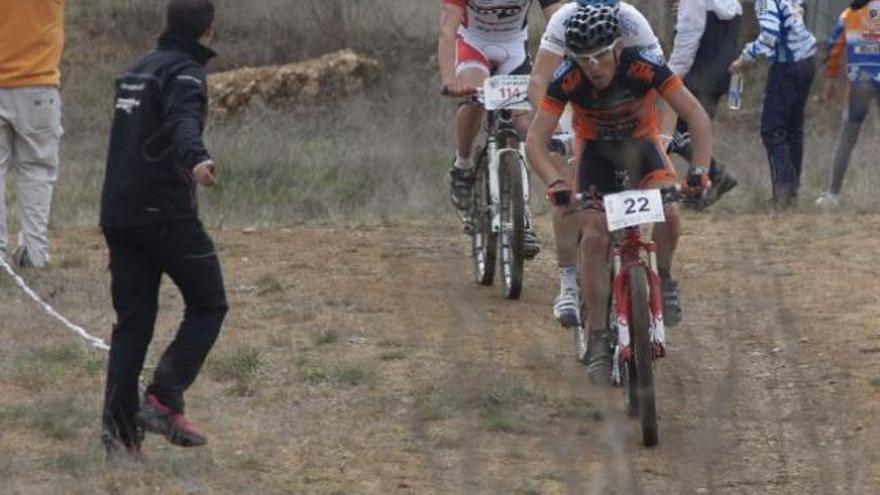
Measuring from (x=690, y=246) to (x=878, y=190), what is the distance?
3351 mm

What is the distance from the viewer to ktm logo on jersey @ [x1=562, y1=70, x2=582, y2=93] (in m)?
7.89

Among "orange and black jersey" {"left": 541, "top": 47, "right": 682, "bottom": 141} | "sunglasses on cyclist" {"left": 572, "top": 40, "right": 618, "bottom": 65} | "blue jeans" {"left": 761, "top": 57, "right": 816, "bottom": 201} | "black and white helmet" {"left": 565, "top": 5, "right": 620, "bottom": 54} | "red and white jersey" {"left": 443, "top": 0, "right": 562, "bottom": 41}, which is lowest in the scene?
"blue jeans" {"left": 761, "top": 57, "right": 816, "bottom": 201}

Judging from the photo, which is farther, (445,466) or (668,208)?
(668,208)

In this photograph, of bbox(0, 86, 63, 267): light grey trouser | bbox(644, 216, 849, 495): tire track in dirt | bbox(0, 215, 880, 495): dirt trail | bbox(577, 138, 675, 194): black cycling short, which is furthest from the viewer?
bbox(0, 86, 63, 267): light grey trouser

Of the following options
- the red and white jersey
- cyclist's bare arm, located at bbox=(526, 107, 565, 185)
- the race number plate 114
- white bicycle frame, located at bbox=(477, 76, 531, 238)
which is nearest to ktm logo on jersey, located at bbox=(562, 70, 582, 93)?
cyclist's bare arm, located at bbox=(526, 107, 565, 185)

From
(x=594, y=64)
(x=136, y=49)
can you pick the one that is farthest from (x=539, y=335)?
(x=136, y=49)

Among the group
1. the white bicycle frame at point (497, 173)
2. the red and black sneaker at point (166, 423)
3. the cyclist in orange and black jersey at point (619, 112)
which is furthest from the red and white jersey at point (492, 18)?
the red and black sneaker at point (166, 423)

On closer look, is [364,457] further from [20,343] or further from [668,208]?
[20,343]

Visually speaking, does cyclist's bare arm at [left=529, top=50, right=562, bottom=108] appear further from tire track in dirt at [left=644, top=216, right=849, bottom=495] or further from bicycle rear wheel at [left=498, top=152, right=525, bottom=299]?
tire track in dirt at [left=644, top=216, right=849, bottom=495]

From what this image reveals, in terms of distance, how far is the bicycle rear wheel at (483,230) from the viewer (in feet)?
34.3

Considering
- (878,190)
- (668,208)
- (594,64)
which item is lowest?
(878,190)

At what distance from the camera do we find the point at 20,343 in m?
9.16

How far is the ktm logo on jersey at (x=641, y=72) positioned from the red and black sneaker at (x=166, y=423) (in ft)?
7.46

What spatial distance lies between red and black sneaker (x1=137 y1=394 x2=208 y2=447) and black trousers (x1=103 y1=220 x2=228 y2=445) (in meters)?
0.03
